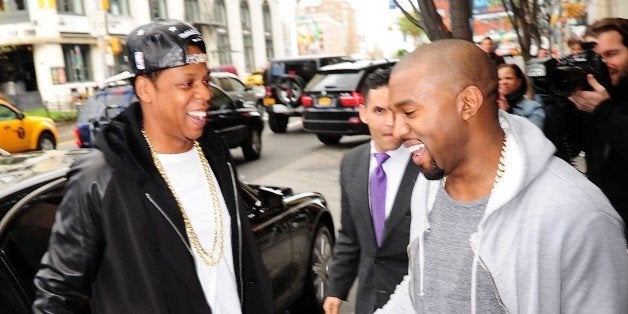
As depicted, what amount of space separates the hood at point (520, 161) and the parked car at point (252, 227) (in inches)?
80.4

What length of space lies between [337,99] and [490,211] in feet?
34.3

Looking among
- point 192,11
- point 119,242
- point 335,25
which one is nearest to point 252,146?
point 119,242

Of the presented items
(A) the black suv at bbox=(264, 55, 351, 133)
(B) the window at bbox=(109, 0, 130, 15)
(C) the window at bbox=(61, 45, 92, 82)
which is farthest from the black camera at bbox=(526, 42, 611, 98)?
(B) the window at bbox=(109, 0, 130, 15)

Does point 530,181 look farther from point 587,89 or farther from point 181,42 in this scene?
point 587,89

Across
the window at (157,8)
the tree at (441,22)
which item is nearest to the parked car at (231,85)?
the tree at (441,22)

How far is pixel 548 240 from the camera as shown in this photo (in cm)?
132

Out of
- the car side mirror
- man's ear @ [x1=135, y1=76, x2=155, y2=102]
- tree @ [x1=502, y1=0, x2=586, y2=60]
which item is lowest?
the car side mirror

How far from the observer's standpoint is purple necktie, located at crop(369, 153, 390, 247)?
2.49m

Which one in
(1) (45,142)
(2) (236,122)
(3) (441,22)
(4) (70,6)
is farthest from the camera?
(4) (70,6)

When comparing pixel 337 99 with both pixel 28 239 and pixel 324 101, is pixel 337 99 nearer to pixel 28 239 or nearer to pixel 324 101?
pixel 324 101

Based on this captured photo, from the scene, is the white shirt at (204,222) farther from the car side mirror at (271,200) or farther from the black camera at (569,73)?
the black camera at (569,73)

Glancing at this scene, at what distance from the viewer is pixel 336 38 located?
14088cm

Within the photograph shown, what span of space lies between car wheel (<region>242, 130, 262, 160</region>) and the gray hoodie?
10298 mm

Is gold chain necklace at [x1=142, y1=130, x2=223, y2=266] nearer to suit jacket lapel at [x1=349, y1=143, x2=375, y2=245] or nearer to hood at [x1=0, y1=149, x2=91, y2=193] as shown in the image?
suit jacket lapel at [x1=349, y1=143, x2=375, y2=245]
